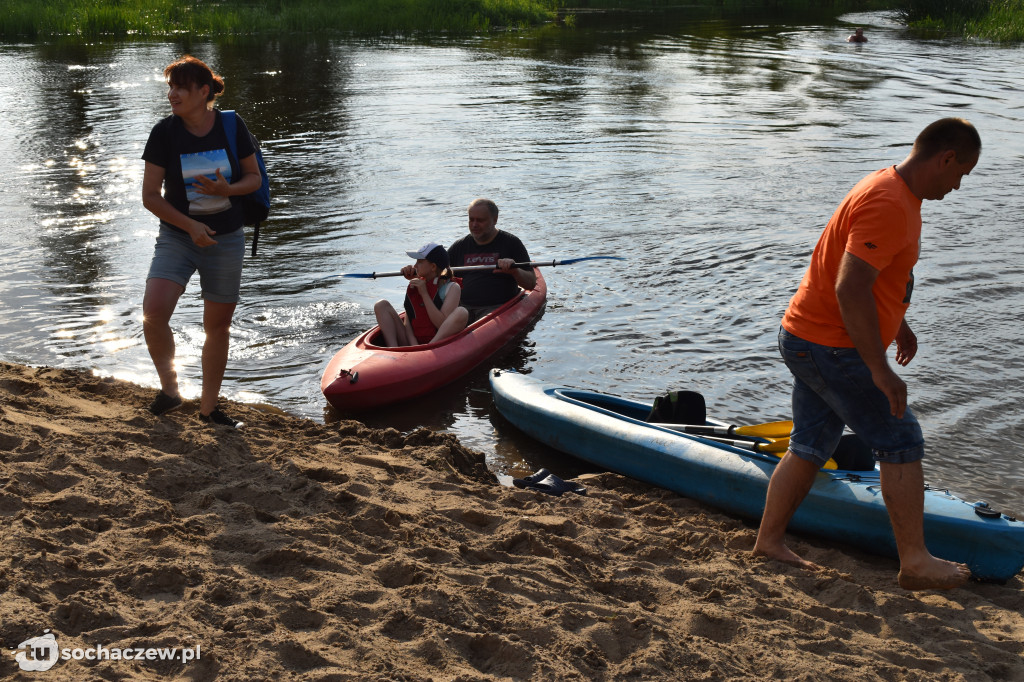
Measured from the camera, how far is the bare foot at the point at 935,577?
3.76 metres

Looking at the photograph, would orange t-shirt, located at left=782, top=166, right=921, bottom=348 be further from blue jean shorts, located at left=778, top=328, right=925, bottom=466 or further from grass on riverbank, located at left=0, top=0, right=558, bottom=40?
grass on riverbank, located at left=0, top=0, right=558, bottom=40

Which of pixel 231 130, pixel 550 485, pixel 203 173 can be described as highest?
pixel 231 130

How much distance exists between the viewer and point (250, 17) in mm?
30891

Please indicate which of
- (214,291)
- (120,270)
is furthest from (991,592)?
(120,270)

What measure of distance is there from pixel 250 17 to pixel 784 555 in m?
30.8

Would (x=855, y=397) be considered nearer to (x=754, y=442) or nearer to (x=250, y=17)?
(x=754, y=442)

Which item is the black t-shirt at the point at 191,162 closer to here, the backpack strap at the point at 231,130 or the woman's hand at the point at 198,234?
the backpack strap at the point at 231,130

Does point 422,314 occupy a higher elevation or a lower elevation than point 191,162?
lower

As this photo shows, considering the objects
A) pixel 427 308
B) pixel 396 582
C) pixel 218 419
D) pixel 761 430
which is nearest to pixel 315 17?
pixel 427 308

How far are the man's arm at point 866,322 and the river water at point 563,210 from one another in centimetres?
220

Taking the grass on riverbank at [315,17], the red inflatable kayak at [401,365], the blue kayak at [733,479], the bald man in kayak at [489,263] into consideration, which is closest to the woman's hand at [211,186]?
the red inflatable kayak at [401,365]

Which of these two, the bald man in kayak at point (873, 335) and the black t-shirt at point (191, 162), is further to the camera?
the black t-shirt at point (191, 162)

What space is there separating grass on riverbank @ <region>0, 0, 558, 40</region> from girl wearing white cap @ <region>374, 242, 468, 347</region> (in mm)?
25326

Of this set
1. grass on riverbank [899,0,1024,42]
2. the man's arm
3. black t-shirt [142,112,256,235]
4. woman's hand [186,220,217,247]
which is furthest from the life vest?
grass on riverbank [899,0,1024,42]
